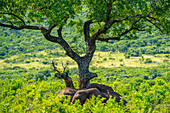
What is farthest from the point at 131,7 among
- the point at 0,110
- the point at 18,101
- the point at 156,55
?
the point at 156,55

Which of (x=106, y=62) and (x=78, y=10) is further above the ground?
(x=78, y=10)

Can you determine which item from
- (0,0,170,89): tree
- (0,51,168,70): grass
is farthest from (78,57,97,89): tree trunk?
(0,51,168,70): grass

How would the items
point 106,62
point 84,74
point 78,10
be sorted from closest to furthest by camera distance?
1. point 84,74
2. point 78,10
3. point 106,62

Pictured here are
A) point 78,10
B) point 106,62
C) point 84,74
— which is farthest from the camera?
point 106,62

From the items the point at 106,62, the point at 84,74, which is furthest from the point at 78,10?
the point at 106,62

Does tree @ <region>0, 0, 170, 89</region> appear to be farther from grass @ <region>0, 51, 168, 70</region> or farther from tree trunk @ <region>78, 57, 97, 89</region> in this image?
grass @ <region>0, 51, 168, 70</region>

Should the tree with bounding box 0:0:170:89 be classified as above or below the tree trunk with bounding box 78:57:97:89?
above

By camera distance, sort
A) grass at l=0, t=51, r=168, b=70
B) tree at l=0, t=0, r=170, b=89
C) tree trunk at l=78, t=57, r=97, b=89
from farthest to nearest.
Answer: grass at l=0, t=51, r=168, b=70, tree trunk at l=78, t=57, r=97, b=89, tree at l=0, t=0, r=170, b=89

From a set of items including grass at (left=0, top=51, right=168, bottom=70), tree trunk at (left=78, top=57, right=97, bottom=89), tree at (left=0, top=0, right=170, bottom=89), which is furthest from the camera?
grass at (left=0, top=51, right=168, bottom=70)

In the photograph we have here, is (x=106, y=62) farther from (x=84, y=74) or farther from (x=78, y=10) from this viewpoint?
(x=84, y=74)

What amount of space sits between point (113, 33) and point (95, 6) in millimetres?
3283

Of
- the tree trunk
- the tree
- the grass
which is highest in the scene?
the tree

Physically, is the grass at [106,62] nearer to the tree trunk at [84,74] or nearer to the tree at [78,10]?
the tree trunk at [84,74]

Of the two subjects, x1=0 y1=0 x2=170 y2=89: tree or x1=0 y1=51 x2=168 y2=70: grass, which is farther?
x1=0 y1=51 x2=168 y2=70: grass
